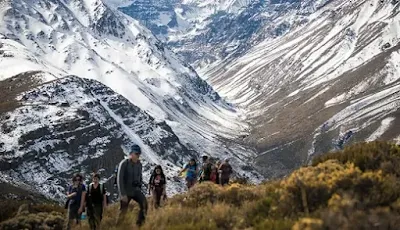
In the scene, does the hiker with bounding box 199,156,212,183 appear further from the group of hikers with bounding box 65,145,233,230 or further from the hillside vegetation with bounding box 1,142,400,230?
the hillside vegetation with bounding box 1,142,400,230

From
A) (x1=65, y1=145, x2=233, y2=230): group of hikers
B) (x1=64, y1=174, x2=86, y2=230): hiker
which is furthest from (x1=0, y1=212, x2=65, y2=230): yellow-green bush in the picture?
(x1=64, y1=174, x2=86, y2=230): hiker

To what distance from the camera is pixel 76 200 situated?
18.0 metres

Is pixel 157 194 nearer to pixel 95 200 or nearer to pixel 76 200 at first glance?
pixel 95 200

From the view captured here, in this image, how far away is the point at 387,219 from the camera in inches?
378

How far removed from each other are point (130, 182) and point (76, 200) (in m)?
3.12

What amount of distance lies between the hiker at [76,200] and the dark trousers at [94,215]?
0.94 ft

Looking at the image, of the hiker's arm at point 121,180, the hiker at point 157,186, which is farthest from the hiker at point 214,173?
the hiker's arm at point 121,180

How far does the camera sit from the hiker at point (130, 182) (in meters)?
15.6

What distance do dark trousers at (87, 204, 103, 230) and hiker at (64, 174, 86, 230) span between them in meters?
0.29

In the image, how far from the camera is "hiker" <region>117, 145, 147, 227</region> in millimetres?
15625

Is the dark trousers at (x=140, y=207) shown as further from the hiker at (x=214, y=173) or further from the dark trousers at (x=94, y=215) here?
the hiker at (x=214, y=173)

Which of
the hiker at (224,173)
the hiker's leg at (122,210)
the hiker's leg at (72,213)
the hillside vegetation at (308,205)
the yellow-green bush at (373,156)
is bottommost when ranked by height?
the hillside vegetation at (308,205)

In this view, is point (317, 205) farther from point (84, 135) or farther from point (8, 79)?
point (8, 79)

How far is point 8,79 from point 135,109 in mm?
42961
